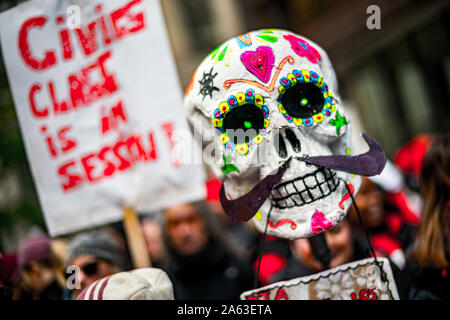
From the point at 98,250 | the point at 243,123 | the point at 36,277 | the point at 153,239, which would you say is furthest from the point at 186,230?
the point at 243,123

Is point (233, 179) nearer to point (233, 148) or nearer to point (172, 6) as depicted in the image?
point (233, 148)

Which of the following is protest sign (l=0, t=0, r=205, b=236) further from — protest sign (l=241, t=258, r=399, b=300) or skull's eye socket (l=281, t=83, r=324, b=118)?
protest sign (l=241, t=258, r=399, b=300)

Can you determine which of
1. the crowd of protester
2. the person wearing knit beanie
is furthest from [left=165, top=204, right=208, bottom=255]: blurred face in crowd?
the person wearing knit beanie

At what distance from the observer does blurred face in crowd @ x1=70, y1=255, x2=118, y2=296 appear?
212cm

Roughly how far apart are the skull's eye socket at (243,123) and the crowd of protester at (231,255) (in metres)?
0.40

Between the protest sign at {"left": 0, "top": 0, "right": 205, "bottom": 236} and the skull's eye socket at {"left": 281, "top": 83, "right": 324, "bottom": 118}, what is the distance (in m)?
0.86

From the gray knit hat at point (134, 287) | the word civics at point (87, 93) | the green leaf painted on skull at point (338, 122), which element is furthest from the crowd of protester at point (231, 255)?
the word civics at point (87, 93)

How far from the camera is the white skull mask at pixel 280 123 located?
4.79ft

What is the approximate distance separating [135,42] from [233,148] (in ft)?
3.52

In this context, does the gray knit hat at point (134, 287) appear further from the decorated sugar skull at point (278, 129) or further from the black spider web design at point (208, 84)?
the black spider web design at point (208, 84)
